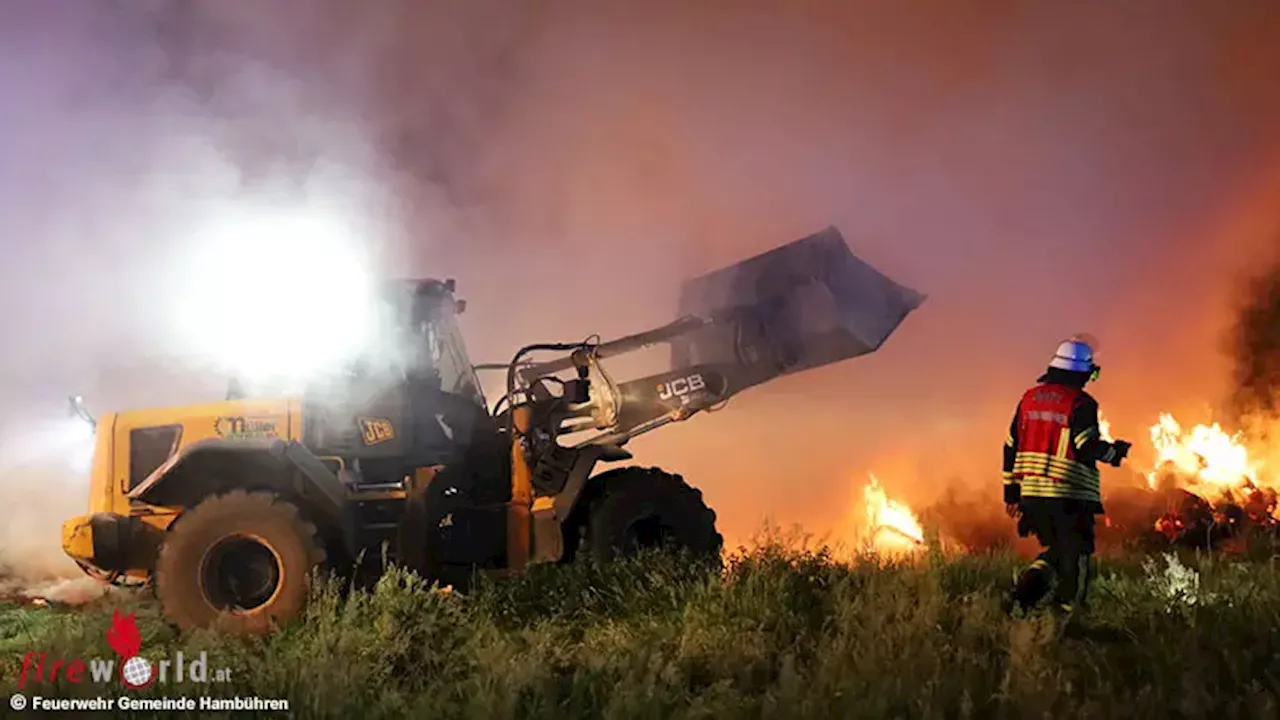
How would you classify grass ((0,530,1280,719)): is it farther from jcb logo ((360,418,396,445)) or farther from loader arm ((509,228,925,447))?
loader arm ((509,228,925,447))

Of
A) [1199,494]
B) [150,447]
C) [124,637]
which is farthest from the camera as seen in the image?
[1199,494]

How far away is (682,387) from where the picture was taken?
8.87 m

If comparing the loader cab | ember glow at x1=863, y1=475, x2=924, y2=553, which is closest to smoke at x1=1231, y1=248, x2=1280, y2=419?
ember glow at x1=863, y1=475, x2=924, y2=553

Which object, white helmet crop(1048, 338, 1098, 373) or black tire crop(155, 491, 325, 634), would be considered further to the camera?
black tire crop(155, 491, 325, 634)

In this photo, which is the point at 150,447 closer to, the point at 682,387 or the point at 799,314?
the point at 682,387

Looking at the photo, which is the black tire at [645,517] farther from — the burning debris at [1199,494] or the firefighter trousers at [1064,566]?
the burning debris at [1199,494]

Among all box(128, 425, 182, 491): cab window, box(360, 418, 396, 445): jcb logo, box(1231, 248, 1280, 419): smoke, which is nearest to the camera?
box(128, 425, 182, 491): cab window

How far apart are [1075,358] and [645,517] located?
3433 mm

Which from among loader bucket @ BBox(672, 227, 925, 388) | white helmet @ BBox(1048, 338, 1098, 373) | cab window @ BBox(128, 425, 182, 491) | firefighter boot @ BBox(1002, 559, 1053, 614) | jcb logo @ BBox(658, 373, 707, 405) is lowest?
firefighter boot @ BBox(1002, 559, 1053, 614)

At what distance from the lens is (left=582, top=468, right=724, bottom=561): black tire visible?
8.28 metres

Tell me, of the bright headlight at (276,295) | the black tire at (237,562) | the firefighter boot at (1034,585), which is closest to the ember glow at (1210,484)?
the firefighter boot at (1034,585)

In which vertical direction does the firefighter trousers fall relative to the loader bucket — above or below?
below

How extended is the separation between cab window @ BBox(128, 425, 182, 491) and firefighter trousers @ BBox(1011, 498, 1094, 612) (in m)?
6.24

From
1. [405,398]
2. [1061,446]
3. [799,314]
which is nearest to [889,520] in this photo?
[799,314]
